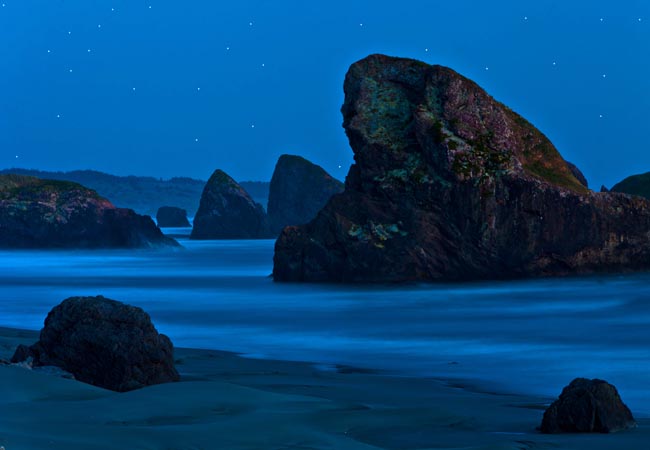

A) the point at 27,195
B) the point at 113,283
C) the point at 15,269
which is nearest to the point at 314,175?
the point at 27,195

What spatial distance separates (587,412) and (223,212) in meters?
114

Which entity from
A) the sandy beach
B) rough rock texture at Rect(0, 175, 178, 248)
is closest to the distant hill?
rough rock texture at Rect(0, 175, 178, 248)

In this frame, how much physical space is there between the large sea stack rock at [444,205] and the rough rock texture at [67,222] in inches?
1789

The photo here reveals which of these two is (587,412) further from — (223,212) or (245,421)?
(223,212)

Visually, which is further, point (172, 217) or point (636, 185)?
point (172, 217)

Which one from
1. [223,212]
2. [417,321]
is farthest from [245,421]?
[223,212]

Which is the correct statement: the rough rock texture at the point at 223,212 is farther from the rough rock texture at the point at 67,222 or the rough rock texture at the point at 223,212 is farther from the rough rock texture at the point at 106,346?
the rough rock texture at the point at 106,346

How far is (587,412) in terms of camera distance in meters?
9.33

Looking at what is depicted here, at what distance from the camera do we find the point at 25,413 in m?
7.99

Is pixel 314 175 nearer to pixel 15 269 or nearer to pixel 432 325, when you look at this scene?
pixel 15 269

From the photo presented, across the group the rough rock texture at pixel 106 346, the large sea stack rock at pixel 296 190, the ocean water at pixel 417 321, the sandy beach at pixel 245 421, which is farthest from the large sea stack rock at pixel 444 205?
the large sea stack rock at pixel 296 190

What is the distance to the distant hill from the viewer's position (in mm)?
84188

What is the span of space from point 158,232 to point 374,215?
48326 mm

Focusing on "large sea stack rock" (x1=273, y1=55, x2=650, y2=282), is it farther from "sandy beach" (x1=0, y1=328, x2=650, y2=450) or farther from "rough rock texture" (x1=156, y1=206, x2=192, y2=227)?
"rough rock texture" (x1=156, y1=206, x2=192, y2=227)
